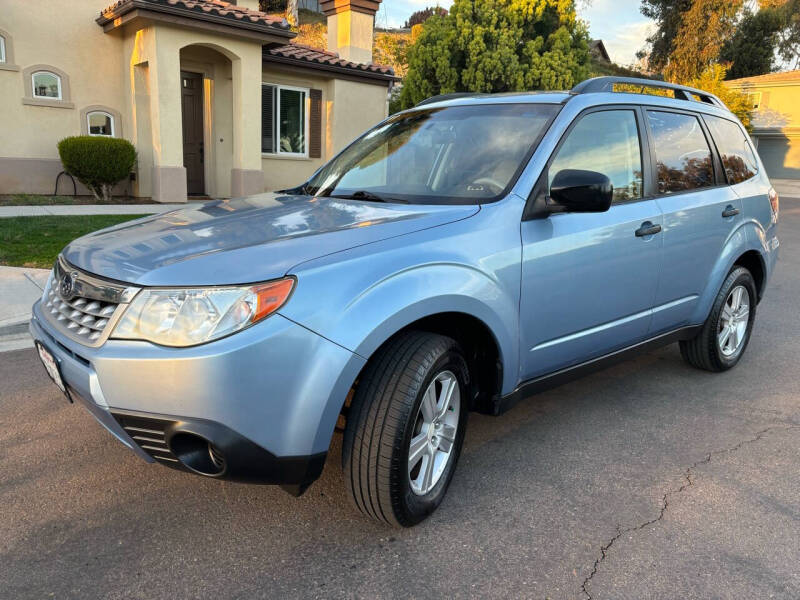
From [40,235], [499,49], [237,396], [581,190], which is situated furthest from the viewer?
[499,49]

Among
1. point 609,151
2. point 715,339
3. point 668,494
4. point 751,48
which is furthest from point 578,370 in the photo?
point 751,48

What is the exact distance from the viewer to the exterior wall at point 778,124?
3788cm

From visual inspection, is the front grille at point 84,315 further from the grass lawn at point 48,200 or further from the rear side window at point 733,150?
the grass lawn at point 48,200

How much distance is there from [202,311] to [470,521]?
57.8 inches

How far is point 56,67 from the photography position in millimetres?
12359

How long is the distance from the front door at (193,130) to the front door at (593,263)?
12426mm

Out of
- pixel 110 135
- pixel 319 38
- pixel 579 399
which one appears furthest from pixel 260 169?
pixel 319 38

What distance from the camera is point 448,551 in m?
2.61

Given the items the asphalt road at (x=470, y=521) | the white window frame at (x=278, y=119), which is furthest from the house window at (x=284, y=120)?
the asphalt road at (x=470, y=521)

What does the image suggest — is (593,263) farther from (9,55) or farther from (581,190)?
(9,55)

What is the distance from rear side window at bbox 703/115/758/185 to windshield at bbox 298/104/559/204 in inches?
71.3

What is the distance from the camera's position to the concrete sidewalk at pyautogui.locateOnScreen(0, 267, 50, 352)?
5.13 m

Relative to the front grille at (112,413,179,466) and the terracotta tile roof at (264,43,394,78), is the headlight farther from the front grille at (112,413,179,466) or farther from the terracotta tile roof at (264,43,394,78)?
the terracotta tile roof at (264,43,394,78)

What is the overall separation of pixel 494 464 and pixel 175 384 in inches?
70.3
